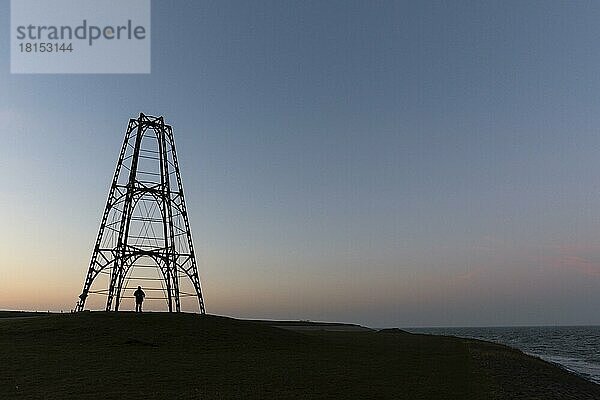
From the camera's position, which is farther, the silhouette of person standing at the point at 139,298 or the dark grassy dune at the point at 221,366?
the silhouette of person standing at the point at 139,298

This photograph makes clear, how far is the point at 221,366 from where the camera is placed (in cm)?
2539

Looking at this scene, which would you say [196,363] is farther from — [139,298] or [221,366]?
[139,298]

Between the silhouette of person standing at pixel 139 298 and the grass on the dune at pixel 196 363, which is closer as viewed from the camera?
the grass on the dune at pixel 196 363

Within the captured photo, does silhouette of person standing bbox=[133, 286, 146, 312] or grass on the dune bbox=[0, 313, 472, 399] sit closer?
grass on the dune bbox=[0, 313, 472, 399]

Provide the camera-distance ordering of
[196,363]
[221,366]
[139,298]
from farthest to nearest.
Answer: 1. [139,298]
2. [196,363]
3. [221,366]

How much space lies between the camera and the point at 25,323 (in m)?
38.6

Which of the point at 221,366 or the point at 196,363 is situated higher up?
the point at 196,363

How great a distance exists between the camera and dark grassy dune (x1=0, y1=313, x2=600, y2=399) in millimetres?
19922

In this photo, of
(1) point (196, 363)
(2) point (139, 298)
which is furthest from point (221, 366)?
(2) point (139, 298)

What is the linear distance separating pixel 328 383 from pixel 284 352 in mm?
11186

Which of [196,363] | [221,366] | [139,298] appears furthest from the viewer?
[139,298]

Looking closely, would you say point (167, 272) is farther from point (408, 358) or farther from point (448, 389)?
point (448, 389)

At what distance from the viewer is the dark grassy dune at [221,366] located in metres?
19.9

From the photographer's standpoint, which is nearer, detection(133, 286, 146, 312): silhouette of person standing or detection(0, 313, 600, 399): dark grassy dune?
detection(0, 313, 600, 399): dark grassy dune
